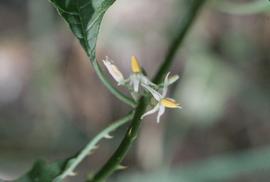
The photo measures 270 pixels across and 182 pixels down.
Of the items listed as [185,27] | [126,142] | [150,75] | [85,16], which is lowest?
[150,75]

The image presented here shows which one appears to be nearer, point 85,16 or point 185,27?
point 85,16

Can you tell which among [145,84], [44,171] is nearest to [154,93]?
[145,84]

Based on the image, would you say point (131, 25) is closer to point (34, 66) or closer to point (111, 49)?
point (111, 49)

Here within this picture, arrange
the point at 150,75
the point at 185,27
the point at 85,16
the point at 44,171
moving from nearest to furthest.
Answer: the point at 85,16 → the point at 44,171 → the point at 185,27 → the point at 150,75

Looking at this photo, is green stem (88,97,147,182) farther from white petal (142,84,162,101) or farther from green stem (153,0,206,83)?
green stem (153,0,206,83)

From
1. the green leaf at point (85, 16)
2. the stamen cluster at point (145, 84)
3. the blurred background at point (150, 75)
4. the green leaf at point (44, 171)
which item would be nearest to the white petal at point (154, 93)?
the stamen cluster at point (145, 84)

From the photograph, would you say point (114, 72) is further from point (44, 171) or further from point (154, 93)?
point (44, 171)

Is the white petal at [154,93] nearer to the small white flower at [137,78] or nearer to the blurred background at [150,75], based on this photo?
the small white flower at [137,78]

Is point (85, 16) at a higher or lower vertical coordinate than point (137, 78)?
higher
